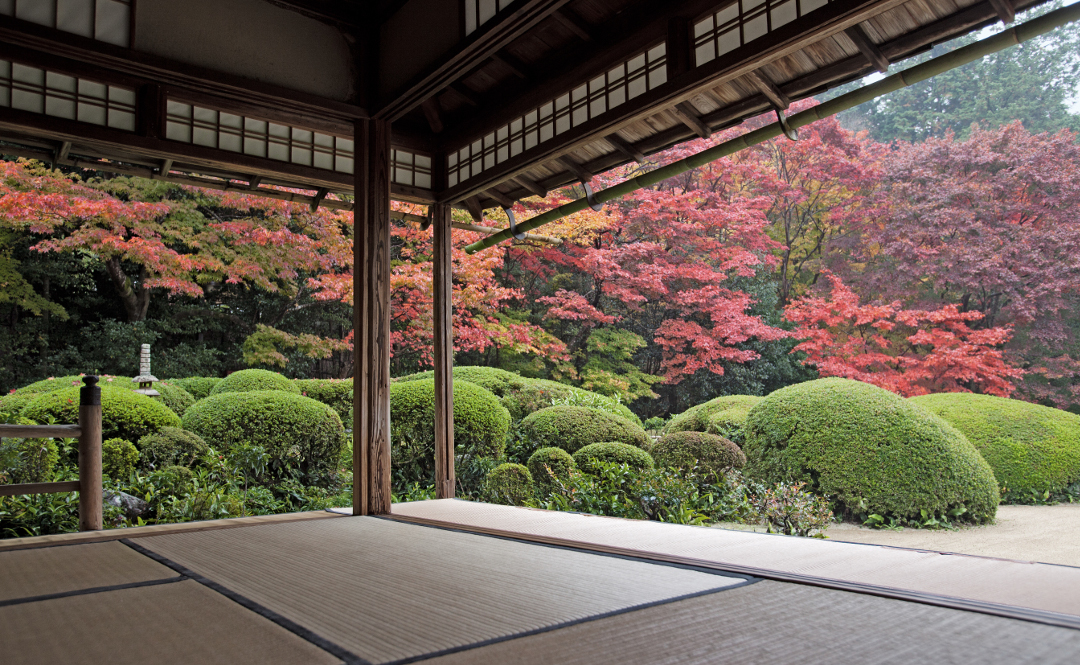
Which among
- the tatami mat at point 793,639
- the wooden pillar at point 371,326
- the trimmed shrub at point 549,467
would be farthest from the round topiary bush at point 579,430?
the tatami mat at point 793,639

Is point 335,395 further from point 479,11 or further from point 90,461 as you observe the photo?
point 479,11

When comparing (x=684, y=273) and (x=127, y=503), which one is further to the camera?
(x=684, y=273)

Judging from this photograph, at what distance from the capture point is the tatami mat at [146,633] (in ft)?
4.48

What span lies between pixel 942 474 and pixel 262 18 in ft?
17.5

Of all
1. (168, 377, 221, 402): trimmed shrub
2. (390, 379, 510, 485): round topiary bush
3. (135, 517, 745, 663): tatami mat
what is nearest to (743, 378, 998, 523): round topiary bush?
(390, 379, 510, 485): round topiary bush

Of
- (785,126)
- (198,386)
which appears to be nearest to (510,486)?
(785,126)

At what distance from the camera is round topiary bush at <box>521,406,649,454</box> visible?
6141mm

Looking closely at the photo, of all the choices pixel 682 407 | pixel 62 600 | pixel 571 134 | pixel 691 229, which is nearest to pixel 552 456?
pixel 571 134

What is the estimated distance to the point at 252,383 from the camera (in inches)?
273

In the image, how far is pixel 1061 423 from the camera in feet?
20.2

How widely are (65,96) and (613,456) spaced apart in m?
4.23

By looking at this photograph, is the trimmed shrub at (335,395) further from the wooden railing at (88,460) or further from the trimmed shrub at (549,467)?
the wooden railing at (88,460)

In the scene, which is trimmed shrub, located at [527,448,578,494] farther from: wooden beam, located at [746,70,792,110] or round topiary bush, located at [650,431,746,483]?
wooden beam, located at [746,70,792,110]

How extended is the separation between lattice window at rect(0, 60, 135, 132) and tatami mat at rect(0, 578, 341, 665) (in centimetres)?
259
